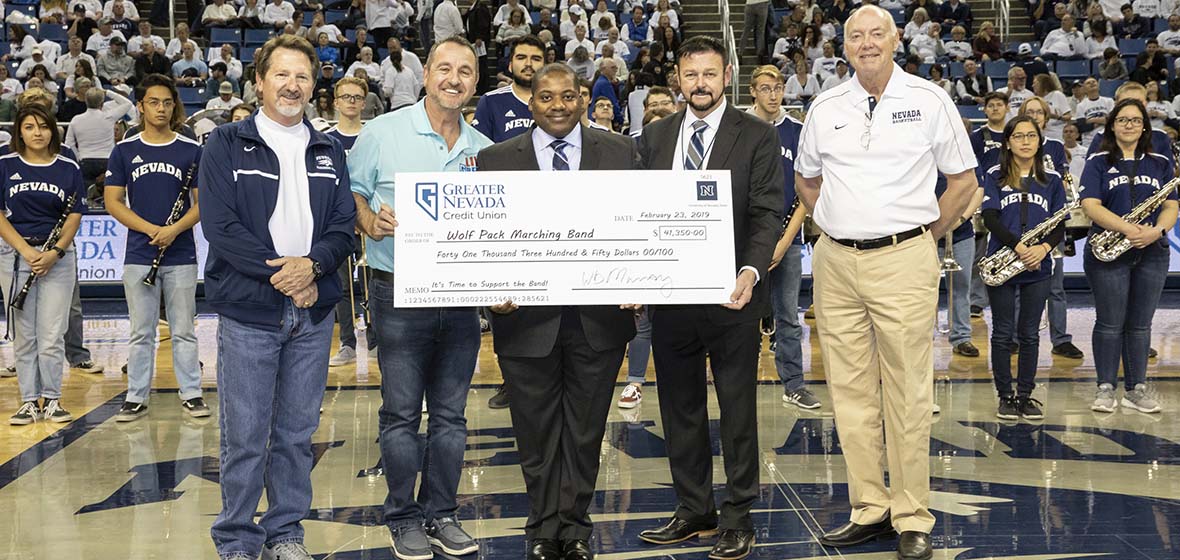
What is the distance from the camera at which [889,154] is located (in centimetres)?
454

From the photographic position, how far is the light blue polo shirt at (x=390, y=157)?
4469 mm

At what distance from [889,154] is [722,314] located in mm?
875

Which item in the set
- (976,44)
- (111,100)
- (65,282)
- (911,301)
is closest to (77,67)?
(111,100)

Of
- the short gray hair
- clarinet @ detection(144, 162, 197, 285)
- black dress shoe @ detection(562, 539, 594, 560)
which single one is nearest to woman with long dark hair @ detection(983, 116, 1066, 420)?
black dress shoe @ detection(562, 539, 594, 560)

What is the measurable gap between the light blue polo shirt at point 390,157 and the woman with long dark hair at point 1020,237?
3771mm

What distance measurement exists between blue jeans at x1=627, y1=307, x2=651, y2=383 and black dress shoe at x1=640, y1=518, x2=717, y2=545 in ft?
8.47

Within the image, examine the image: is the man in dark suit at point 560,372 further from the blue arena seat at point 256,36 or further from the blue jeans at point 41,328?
the blue arena seat at point 256,36

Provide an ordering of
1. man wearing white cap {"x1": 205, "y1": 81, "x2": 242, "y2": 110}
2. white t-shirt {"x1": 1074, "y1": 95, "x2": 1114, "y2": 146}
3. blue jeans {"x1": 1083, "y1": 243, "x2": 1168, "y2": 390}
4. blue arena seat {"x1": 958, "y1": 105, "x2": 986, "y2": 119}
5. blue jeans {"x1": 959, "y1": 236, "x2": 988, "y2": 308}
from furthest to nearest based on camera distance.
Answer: blue arena seat {"x1": 958, "y1": 105, "x2": 986, "y2": 119}, white t-shirt {"x1": 1074, "y1": 95, "x2": 1114, "y2": 146}, man wearing white cap {"x1": 205, "y1": 81, "x2": 242, "y2": 110}, blue jeans {"x1": 959, "y1": 236, "x2": 988, "y2": 308}, blue jeans {"x1": 1083, "y1": 243, "x2": 1168, "y2": 390}

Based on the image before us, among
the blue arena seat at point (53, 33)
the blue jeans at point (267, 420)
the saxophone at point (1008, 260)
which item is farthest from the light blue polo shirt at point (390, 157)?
the blue arena seat at point (53, 33)

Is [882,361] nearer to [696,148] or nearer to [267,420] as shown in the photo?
[696,148]

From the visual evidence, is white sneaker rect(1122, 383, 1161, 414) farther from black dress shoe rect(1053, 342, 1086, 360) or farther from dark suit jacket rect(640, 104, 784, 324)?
dark suit jacket rect(640, 104, 784, 324)

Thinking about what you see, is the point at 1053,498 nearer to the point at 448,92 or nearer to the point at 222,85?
the point at 448,92

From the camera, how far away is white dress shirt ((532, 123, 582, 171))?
4.42m

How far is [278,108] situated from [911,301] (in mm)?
2423
